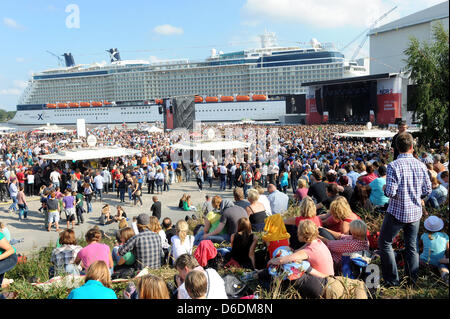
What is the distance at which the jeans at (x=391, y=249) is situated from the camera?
3363 millimetres

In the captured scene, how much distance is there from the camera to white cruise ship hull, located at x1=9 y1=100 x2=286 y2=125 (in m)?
64.9

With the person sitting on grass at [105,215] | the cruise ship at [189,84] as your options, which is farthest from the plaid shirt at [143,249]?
the cruise ship at [189,84]

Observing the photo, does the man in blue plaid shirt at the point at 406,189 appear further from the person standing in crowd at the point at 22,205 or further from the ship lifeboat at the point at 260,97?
the ship lifeboat at the point at 260,97

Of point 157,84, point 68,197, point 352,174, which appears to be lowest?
point 68,197

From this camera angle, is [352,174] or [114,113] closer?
[352,174]

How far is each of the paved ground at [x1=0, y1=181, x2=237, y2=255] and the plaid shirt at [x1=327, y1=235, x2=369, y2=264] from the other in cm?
596

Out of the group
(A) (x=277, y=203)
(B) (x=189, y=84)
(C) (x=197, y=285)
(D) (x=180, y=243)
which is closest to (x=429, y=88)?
(A) (x=277, y=203)

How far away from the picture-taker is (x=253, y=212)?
5.91 metres

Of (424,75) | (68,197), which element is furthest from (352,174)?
(68,197)

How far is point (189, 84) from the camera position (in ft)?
267

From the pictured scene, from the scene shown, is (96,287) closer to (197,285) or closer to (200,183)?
(197,285)
